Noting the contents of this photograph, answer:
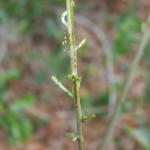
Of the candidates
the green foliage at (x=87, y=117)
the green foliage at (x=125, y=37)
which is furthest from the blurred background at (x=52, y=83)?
the green foliage at (x=87, y=117)

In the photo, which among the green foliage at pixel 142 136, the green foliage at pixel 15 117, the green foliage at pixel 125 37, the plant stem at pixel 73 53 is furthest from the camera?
the green foliage at pixel 125 37

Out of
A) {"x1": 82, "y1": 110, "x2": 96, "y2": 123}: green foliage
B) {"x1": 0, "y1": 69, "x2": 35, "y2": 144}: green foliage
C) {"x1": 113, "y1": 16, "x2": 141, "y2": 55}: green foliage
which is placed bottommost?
{"x1": 82, "y1": 110, "x2": 96, "y2": 123}: green foliage

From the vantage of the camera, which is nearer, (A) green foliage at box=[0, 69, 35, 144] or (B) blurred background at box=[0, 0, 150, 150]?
(A) green foliage at box=[0, 69, 35, 144]

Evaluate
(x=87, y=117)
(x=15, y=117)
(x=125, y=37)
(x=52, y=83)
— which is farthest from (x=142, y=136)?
(x=87, y=117)

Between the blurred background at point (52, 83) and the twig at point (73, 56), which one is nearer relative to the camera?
the twig at point (73, 56)

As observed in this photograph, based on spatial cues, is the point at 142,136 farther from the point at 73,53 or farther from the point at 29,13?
the point at 73,53

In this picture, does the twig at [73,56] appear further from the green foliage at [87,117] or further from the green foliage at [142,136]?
the green foliage at [142,136]

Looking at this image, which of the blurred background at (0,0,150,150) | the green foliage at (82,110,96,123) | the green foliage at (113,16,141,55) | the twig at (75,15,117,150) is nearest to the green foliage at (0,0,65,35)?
the blurred background at (0,0,150,150)

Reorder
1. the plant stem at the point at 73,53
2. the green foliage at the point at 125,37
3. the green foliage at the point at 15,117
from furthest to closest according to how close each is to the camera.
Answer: the green foliage at the point at 125,37, the green foliage at the point at 15,117, the plant stem at the point at 73,53

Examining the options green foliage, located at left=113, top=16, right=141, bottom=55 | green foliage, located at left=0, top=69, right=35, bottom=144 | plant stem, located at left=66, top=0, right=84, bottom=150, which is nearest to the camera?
plant stem, located at left=66, top=0, right=84, bottom=150

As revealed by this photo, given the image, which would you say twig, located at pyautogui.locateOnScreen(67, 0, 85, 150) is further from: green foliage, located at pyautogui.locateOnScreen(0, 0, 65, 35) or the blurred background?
the blurred background
